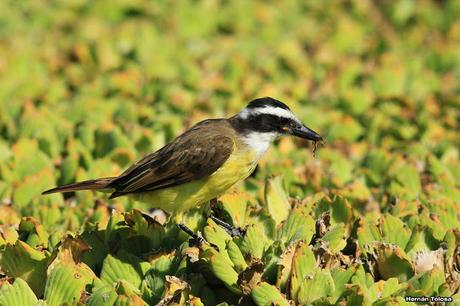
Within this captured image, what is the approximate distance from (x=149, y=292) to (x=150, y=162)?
1193 mm

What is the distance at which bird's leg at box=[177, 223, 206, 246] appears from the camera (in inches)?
189

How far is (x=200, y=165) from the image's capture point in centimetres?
541

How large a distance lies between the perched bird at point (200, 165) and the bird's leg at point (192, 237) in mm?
270

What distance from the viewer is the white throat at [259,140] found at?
559cm

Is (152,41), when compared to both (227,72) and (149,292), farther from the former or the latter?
(149,292)

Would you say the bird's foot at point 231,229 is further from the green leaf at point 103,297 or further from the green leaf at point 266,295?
the green leaf at point 103,297

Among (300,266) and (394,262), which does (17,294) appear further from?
(394,262)

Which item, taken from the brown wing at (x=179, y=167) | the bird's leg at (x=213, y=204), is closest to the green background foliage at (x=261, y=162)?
the bird's leg at (x=213, y=204)

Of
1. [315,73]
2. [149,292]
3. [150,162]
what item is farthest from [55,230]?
[315,73]

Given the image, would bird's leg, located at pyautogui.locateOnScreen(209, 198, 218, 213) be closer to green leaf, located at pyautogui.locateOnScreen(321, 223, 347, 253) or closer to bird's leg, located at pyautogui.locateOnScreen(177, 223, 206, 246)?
bird's leg, located at pyautogui.locateOnScreen(177, 223, 206, 246)

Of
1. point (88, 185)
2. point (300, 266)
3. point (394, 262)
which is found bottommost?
point (394, 262)

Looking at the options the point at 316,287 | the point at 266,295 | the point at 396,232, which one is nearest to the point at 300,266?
the point at 316,287

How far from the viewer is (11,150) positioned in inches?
264

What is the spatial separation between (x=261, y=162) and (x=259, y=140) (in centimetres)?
133
